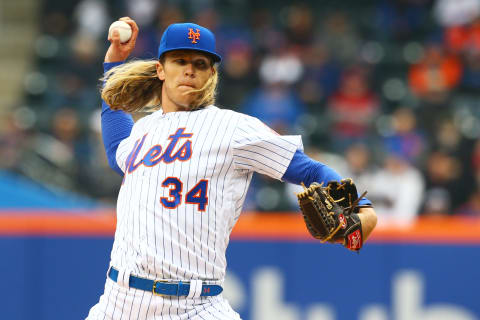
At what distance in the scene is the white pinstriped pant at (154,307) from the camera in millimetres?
3150

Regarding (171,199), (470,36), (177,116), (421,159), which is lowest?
(171,199)

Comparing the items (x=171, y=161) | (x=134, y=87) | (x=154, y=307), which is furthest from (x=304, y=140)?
(x=154, y=307)

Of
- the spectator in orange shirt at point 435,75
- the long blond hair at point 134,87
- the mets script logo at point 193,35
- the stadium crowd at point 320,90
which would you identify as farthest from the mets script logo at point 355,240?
the spectator in orange shirt at point 435,75

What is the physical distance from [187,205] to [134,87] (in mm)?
780

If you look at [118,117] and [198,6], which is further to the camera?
[198,6]

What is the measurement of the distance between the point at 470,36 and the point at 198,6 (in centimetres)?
402

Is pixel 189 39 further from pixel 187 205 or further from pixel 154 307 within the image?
pixel 154 307

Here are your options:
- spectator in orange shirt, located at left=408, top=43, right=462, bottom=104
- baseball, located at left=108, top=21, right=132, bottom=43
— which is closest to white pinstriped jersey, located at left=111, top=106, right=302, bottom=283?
baseball, located at left=108, top=21, right=132, bottom=43

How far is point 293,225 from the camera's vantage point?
20.8ft

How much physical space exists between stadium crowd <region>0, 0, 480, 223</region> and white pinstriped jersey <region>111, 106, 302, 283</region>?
4.45 m

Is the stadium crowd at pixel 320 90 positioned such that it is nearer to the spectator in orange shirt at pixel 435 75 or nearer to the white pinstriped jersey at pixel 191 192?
the spectator in orange shirt at pixel 435 75

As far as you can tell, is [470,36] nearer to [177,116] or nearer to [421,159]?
[421,159]

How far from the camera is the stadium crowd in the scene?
327 inches

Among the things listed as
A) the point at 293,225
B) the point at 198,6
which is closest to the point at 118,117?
the point at 293,225
